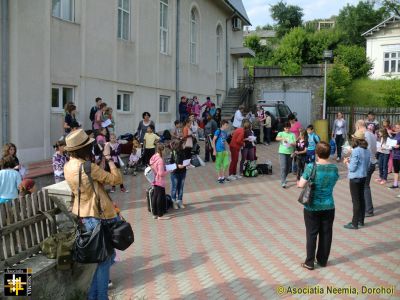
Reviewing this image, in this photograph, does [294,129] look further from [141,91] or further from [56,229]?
[56,229]

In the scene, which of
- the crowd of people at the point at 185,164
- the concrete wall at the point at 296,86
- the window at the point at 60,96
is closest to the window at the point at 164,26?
the crowd of people at the point at 185,164

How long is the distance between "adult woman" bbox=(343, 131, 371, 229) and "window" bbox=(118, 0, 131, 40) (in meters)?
11.4

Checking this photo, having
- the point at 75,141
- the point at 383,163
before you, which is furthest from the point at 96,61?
the point at 75,141

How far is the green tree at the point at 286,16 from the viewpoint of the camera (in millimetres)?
66062

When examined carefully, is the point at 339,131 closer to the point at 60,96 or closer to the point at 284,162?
the point at 284,162

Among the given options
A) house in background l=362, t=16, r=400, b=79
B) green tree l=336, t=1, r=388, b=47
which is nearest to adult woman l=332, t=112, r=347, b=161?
house in background l=362, t=16, r=400, b=79

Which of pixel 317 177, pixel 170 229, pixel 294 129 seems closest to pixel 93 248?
pixel 317 177

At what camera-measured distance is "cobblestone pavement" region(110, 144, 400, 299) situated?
6109 mm

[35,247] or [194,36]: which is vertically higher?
[194,36]

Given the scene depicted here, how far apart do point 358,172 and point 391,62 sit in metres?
37.4

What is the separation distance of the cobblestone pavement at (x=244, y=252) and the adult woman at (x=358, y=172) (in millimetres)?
379

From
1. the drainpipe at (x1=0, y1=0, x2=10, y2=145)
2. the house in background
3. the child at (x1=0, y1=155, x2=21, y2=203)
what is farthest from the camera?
the house in background

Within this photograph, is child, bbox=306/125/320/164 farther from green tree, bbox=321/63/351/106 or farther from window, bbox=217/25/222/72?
green tree, bbox=321/63/351/106

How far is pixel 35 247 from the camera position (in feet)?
18.6
